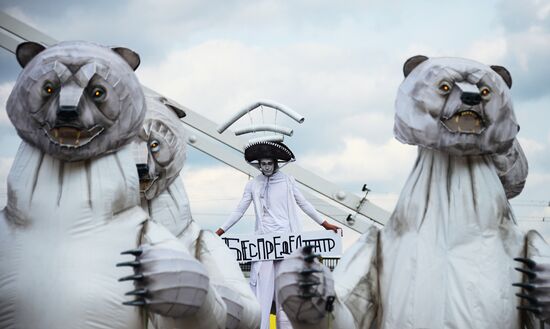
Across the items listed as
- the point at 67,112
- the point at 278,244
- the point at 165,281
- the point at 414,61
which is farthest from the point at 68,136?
the point at 278,244

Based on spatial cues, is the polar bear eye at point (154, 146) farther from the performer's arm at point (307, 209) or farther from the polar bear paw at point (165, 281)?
the performer's arm at point (307, 209)

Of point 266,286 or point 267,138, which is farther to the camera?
point 267,138

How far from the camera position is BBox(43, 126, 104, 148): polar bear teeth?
17.7 feet

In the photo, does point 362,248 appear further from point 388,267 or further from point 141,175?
point 141,175

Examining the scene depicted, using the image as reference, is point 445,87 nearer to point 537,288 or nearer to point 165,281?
point 537,288

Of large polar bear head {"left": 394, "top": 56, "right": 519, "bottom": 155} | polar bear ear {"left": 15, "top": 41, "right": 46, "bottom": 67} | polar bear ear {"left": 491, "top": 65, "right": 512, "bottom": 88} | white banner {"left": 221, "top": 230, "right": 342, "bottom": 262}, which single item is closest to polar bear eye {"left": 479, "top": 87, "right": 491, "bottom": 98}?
large polar bear head {"left": 394, "top": 56, "right": 519, "bottom": 155}

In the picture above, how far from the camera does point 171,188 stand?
7.18 metres

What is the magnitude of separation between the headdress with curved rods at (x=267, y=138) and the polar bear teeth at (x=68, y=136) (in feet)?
13.0

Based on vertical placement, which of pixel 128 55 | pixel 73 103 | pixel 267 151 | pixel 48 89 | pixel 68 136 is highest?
pixel 267 151

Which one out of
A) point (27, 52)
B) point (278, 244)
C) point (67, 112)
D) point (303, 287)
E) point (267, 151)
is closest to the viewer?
point (303, 287)

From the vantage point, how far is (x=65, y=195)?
541cm

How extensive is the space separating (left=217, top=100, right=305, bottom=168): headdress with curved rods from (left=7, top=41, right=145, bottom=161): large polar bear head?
3.76m

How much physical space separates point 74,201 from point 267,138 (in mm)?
4721

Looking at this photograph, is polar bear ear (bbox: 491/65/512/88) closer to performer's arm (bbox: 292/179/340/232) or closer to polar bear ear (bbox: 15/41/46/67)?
polar bear ear (bbox: 15/41/46/67)
